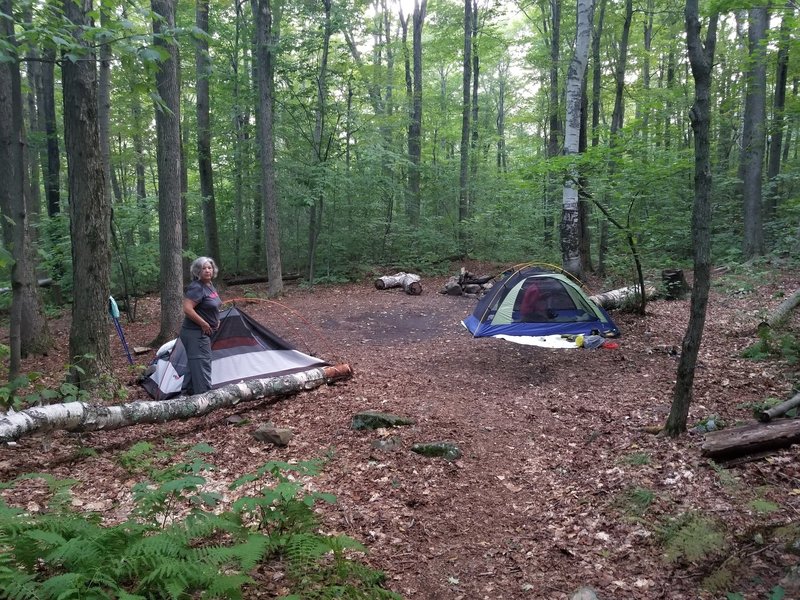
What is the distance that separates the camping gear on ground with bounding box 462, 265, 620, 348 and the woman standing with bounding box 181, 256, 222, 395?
4.57 m

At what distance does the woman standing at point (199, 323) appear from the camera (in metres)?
5.64

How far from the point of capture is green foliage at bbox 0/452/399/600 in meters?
2.19

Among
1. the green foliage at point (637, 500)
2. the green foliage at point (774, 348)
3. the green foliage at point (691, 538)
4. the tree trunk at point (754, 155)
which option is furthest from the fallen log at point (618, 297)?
the green foliage at point (691, 538)

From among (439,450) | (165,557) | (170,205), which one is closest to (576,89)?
(170,205)

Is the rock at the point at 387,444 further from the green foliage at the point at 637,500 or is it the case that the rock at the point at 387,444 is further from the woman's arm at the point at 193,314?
the woman's arm at the point at 193,314

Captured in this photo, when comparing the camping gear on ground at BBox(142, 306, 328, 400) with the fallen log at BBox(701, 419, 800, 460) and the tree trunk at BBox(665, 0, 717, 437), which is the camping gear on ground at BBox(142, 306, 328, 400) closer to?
the tree trunk at BBox(665, 0, 717, 437)

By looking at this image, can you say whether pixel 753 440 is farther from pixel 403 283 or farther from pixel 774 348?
pixel 403 283

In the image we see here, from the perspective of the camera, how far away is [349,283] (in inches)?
606

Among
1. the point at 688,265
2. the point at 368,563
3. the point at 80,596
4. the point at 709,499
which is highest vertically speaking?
the point at 688,265

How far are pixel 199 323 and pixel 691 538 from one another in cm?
505

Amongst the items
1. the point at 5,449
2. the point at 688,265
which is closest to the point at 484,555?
the point at 5,449

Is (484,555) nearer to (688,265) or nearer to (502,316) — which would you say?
(502,316)

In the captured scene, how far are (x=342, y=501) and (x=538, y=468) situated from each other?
5.62ft

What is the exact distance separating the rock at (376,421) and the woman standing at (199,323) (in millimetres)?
2037
